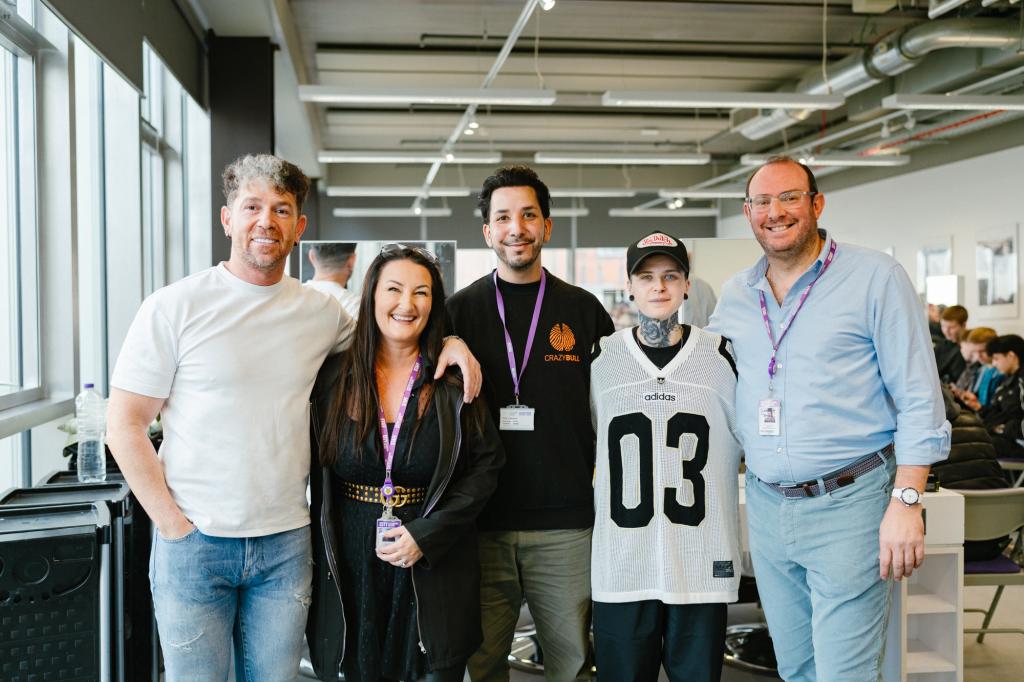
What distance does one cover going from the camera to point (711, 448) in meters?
2.27

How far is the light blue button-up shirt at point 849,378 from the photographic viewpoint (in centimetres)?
204

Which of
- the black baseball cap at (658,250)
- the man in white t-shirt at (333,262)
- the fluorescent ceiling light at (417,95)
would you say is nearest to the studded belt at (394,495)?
the black baseball cap at (658,250)

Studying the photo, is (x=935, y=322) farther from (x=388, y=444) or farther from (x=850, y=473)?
(x=388, y=444)

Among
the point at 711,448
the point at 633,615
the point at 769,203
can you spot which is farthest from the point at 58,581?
the point at 769,203

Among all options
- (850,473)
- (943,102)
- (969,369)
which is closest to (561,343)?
(850,473)

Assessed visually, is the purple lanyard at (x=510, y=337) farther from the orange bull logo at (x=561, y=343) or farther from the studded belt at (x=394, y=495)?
the studded belt at (x=394, y=495)

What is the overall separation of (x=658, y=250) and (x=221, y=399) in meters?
1.17

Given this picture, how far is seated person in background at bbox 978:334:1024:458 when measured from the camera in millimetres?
5949

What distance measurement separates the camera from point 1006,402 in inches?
254

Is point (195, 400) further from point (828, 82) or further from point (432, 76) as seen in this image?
point (432, 76)

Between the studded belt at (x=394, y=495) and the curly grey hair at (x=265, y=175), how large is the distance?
69 cm

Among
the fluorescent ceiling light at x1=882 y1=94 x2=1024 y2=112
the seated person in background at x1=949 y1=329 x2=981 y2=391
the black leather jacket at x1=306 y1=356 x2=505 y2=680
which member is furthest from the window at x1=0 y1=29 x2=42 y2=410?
the seated person in background at x1=949 y1=329 x2=981 y2=391

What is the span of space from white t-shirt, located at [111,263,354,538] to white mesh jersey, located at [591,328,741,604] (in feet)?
2.73

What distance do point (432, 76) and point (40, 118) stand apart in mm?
6793
